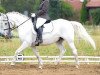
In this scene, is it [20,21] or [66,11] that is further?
[66,11]

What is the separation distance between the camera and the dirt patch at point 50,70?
13316mm

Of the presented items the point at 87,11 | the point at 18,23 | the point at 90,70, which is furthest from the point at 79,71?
the point at 87,11

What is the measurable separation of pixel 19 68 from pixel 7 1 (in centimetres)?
5418

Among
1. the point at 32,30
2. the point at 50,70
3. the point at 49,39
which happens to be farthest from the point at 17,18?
the point at 50,70

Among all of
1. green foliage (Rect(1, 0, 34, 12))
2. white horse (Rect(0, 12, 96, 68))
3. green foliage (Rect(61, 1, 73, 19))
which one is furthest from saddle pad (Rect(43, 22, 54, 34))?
green foliage (Rect(1, 0, 34, 12))

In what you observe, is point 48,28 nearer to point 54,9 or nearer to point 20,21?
point 20,21

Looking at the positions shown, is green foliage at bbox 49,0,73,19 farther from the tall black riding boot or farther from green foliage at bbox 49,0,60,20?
the tall black riding boot

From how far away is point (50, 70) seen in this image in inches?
554

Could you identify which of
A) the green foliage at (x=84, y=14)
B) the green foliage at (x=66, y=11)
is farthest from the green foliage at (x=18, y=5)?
the green foliage at (x=84, y=14)

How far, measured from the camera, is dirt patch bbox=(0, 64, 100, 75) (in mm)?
13316

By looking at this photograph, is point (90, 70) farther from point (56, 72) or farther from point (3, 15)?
point (3, 15)

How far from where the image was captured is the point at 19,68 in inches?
570

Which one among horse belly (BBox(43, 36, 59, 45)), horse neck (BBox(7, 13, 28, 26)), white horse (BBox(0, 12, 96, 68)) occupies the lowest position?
horse belly (BBox(43, 36, 59, 45))

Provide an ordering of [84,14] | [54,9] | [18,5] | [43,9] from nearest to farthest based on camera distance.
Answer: [43,9] → [54,9] → [84,14] → [18,5]
